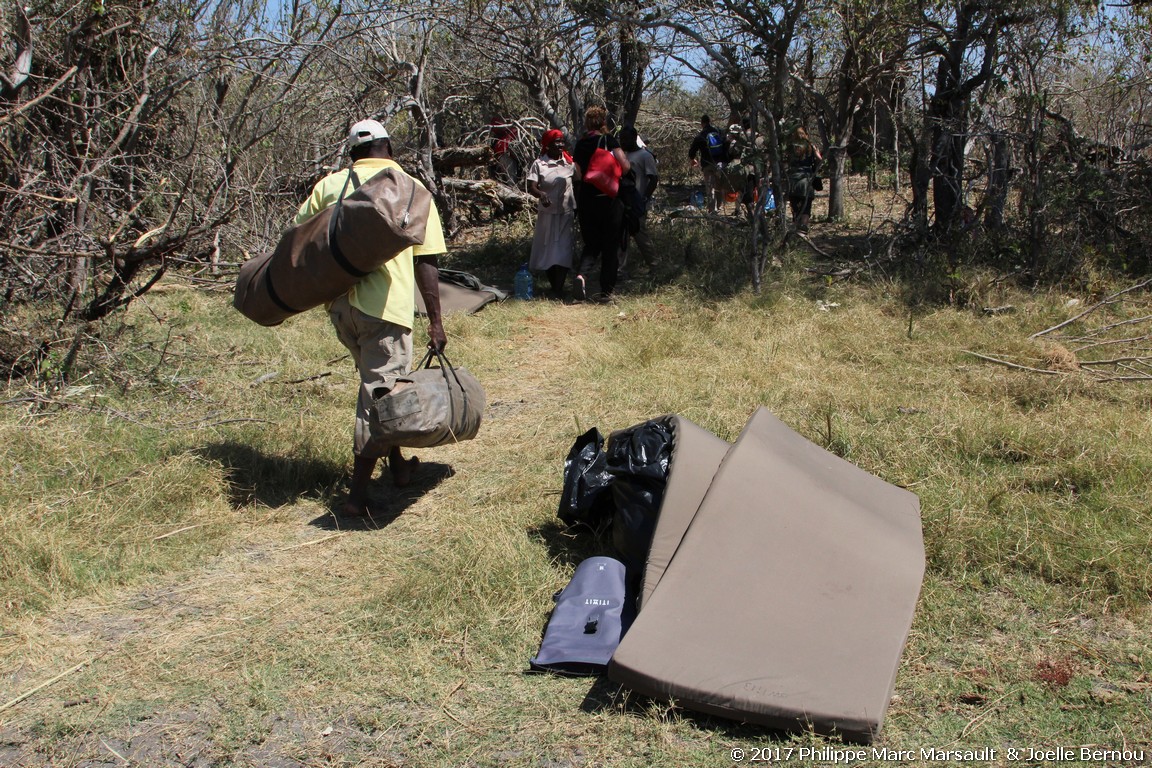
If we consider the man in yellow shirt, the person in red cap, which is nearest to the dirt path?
the man in yellow shirt

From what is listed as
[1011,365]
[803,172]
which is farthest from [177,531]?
[803,172]

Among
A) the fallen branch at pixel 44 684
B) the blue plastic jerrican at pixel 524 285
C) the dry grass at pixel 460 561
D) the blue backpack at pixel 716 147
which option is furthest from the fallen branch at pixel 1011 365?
the blue backpack at pixel 716 147

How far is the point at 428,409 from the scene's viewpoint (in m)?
4.14

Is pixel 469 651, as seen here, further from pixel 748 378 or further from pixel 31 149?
pixel 31 149

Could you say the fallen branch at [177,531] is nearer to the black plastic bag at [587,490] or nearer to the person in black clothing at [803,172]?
the black plastic bag at [587,490]

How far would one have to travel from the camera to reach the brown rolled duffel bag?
3.89 meters

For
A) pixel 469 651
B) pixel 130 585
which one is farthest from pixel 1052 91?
pixel 130 585

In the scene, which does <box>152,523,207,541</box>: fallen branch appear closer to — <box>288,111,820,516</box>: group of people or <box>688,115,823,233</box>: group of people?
<box>288,111,820,516</box>: group of people

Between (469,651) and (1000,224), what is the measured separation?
24.0 ft

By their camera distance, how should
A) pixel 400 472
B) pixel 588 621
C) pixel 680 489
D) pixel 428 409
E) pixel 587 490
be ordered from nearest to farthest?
pixel 588 621
pixel 680 489
pixel 587 490
pixel 428 409
pixel 400 472

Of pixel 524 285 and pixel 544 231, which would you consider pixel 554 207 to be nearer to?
pixel 544 231

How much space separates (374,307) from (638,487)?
144 centimetres

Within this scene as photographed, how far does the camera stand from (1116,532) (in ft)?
12.3

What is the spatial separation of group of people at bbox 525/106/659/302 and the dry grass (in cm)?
245
